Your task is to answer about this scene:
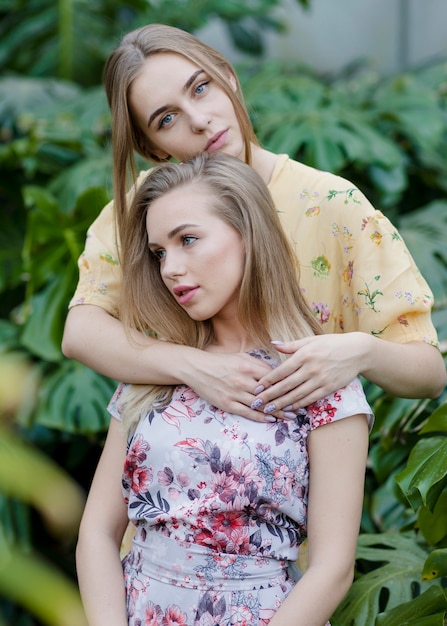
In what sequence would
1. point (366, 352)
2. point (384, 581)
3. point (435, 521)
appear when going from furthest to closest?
point (384, 581), point (435, 521), point (366, 352)

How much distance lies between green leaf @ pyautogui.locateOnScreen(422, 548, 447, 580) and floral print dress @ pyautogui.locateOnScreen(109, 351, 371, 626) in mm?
351

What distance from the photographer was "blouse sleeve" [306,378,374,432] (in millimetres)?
1454

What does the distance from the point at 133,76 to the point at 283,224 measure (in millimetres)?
394

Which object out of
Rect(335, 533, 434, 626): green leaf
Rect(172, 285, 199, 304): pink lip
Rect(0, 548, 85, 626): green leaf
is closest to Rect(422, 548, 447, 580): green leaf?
Rect(335, 533, 434, 626): green leaf

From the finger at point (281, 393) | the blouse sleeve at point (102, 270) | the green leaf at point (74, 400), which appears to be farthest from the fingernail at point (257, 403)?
the green leaf at point (74, 400)

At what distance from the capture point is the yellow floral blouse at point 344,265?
5.46ft

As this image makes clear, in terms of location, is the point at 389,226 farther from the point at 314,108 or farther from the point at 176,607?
the point at 314,108

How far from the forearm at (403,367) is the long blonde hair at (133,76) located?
1.57ft

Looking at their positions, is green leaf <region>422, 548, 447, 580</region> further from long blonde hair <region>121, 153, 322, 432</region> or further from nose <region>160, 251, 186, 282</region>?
nose <region>160, 251, 186, 282</region>

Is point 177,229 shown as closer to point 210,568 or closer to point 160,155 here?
point 160,155

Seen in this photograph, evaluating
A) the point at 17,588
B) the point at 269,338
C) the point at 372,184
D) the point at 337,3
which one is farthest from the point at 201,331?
the point at 337,3

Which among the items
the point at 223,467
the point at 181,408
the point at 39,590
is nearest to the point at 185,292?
the point at 181,408

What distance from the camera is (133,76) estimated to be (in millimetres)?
1741

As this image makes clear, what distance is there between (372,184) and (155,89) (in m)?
2.09
